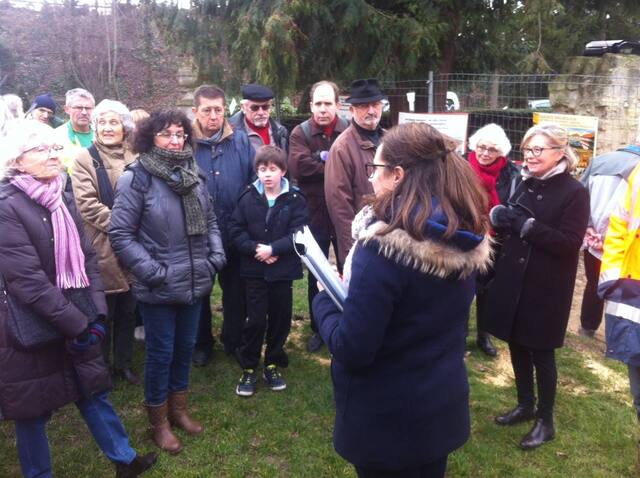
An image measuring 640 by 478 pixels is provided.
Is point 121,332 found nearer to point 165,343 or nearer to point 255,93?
point 165,343

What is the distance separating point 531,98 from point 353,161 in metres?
4.61

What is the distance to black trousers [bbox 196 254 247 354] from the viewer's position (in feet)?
13.8

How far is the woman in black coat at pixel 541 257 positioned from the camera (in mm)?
3252

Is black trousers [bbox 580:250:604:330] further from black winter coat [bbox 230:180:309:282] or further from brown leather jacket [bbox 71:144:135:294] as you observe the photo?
brown leather jacket [bbox 71:144:135:294]

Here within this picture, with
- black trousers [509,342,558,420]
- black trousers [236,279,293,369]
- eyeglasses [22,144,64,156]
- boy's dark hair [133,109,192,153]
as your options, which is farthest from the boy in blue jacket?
black trousers [509,342,558,420]

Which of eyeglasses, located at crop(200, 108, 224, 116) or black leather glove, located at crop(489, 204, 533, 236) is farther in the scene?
eyeglasses, located at crop(200, 108, 224, 116)

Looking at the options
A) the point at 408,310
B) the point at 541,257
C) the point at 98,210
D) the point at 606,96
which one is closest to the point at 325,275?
the point at 408,310

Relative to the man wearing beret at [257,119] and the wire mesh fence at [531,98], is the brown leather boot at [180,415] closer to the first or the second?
the man wearing beret at [257,119]

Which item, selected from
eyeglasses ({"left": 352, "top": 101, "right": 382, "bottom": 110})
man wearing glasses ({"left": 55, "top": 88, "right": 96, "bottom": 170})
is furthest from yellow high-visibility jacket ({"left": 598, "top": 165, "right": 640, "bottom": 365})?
man wearing glasses ({"left": 55, "top": 88, "right": 96, "bottom": 170})

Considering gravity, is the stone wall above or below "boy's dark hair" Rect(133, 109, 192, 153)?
above

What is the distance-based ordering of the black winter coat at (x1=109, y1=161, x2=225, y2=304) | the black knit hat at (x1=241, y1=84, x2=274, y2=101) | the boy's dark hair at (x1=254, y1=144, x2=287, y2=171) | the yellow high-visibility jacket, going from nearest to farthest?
the yellow high-visibility jacket < the black winter coat at (x1=109, y1=161, x2=225, y2=304) < the boy's dark hair at (x1=254, y1=144, x2=287, y2=171) < the black knit hat at (x1=241, y1=84, x2=274, y2=101)

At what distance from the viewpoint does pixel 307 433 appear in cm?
358

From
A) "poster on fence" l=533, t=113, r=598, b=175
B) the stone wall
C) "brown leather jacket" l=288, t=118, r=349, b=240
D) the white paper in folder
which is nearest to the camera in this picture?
the white paper in folder

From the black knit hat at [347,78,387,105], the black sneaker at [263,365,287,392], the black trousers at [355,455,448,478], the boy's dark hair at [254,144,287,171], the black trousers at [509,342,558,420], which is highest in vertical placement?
the black knit hat at [347,78,387,105]
